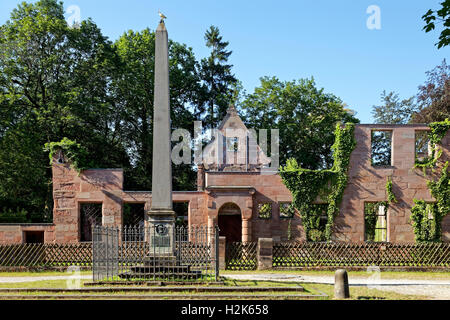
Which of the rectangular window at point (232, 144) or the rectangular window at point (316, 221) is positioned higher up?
the rectangular window at point (232, 144)

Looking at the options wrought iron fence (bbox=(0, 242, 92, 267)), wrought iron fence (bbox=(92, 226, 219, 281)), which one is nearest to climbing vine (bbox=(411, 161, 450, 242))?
wrought iron fence (bbox=(92, 226, 219, 281))

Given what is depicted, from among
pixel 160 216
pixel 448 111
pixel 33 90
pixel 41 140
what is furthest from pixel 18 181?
pixel 448 111

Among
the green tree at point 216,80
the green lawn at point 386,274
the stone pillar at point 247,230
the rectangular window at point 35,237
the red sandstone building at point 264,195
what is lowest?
the green lawn at point 386,274

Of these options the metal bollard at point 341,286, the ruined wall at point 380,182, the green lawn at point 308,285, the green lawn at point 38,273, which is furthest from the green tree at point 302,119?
the metal bollard at point 341,286

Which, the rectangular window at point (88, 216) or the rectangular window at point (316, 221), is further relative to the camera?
the rectangular window at point (88, 216)

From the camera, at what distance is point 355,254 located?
852 inches

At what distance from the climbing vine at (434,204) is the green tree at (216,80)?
20679 millimetres

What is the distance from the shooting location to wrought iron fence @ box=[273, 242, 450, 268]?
2136 centimetres

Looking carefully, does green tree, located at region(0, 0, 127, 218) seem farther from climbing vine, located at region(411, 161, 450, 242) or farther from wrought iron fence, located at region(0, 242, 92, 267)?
climbing vine, located at region(411, 161, 450, 242)

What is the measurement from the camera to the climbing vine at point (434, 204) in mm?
25781

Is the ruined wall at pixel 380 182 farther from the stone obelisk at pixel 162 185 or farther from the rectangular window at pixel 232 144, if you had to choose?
the stone obelisk at pixel 162 185

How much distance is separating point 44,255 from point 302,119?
26736mm

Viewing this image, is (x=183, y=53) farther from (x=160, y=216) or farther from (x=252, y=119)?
(x=160, y=216)

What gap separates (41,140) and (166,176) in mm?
23898
